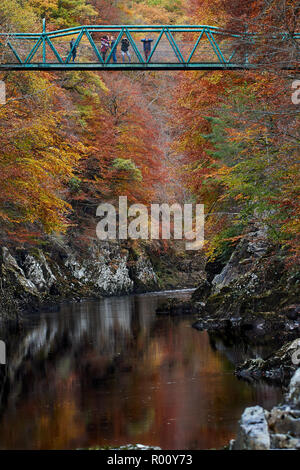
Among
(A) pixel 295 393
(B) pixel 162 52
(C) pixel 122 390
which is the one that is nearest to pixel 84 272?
(B) pixel 162 52

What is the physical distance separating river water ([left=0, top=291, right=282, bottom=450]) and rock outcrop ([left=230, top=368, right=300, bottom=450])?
83 centimetres

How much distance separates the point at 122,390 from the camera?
12.0m

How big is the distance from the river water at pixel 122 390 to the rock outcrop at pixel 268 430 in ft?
2.73

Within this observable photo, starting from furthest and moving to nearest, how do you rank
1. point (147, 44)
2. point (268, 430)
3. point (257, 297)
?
point (147, 44), point (257, 297), point (268, 430)

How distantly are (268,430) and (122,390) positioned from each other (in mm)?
4588

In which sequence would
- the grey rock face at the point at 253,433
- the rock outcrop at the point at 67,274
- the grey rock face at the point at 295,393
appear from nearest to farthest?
1. the grey rock face at the point at 253,433
2. the grey rock face at the point at 295,393
3. the rock outcrop at the point at 67,274

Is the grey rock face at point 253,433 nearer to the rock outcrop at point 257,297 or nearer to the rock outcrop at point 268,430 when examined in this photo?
the rock outcrop at point 268,430

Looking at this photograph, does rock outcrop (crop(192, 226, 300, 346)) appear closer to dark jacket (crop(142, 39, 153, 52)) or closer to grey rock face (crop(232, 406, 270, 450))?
dark jacket (crop(142, 39, 153, 52))

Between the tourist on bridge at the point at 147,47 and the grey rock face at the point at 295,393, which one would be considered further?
the tourist on bridge at the point at 147,47

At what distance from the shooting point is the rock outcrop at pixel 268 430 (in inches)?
295

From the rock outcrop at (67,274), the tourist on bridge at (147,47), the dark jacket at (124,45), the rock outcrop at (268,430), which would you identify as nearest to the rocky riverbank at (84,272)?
the rock outcrop at (67,274)

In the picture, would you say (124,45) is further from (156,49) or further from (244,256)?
(244,256)

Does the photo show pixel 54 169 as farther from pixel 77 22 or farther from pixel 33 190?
pixel 77 22

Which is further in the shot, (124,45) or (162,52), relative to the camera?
(162,52)
